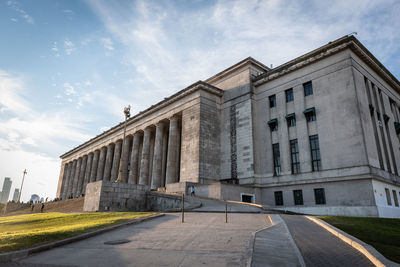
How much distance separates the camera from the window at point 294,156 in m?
31.3

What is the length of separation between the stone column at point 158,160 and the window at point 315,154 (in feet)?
78.7

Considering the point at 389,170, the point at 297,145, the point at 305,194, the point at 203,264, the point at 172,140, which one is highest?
the point at 172,140

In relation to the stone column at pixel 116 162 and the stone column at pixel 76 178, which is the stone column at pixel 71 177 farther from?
the stone column at pixel 116 162

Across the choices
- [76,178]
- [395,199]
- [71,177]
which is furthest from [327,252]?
[71,177]

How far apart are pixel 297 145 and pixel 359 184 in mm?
7955

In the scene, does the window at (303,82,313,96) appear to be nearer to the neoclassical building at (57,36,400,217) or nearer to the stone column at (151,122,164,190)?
the neoclassical building at (57,36,400,217)

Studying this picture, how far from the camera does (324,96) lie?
29.9 meters

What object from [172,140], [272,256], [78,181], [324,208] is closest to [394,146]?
[324,208]

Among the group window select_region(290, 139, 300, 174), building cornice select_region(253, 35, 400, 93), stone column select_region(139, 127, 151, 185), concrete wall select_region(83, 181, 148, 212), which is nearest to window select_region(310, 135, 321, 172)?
window select_region(290, 139, 300, 174)

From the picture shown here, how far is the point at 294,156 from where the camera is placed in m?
32.0

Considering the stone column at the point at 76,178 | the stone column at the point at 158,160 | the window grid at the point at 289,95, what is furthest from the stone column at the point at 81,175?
the window grid at the point at 289,95

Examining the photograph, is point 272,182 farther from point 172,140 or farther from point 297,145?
point 172,140

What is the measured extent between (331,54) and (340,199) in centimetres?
1565

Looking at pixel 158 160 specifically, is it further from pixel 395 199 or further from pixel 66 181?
pixel 66 181
